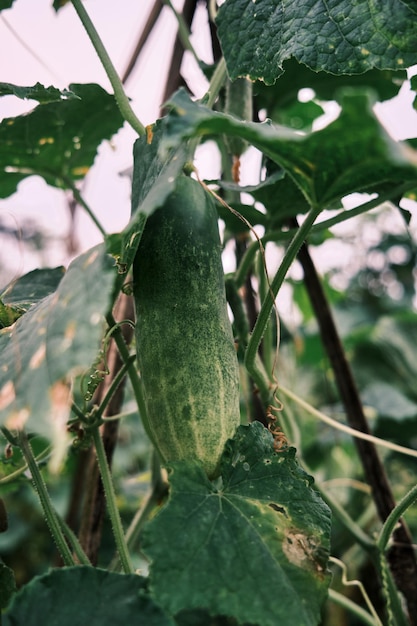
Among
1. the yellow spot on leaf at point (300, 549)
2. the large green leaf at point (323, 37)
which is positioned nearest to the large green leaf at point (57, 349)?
the yellow spot on leaf at point (300, 549)

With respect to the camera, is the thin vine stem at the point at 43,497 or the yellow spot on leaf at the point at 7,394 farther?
the thin vine stem at the point at 43,497

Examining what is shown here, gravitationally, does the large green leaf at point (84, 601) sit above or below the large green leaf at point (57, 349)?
below

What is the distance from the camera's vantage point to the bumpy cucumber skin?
0.59m

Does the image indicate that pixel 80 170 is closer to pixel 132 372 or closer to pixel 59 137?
pixel 59 137

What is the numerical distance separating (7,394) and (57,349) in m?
0.05

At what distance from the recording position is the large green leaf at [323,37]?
66 centimetres

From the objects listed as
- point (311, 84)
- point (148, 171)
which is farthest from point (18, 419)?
point (311, 84)

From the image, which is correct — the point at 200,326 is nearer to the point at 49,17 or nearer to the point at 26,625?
the point at 26,625

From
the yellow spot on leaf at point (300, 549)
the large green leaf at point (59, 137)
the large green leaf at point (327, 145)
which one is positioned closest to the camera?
the large green leaf at point (327, 145)

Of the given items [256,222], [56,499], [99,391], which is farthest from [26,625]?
[56,499]

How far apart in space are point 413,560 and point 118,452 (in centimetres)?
183

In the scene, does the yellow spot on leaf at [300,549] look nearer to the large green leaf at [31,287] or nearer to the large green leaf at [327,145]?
the large green leaf at [327,145]

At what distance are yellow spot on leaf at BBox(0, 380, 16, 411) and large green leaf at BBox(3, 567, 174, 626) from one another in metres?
0.16

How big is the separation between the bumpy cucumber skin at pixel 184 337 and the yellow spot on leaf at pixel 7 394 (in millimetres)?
175
